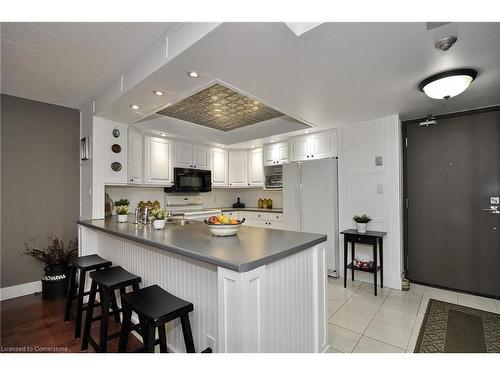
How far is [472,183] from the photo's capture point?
2824mm

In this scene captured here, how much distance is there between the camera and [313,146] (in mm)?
3854

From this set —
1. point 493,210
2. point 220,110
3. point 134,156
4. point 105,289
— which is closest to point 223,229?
point 105,289

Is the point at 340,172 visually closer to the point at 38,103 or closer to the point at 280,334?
the point at 280,334

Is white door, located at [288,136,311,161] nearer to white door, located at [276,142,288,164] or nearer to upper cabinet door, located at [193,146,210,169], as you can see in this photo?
white door, located at [276,142,288,164]

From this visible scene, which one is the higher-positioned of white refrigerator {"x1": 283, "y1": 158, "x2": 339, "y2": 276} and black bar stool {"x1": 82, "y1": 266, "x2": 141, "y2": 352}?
white refrigerator {"x1": 283, "y1": 158, "x2": 339, "y2": 276}

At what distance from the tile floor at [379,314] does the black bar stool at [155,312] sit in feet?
4.05

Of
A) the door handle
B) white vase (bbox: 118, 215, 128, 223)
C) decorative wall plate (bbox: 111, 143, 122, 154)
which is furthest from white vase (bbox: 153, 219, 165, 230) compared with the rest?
the door handle

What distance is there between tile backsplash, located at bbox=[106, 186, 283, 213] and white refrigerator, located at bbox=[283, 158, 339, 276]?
114 centimetres

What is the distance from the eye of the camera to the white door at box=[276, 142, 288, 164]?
4332 mm

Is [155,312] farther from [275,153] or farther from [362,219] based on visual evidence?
[275,153]

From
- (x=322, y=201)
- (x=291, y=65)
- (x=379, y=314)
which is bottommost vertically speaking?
(x=379, y=314)

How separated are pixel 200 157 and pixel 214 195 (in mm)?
1093

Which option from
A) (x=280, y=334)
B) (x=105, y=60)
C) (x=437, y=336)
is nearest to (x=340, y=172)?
(x=437, y=336)
